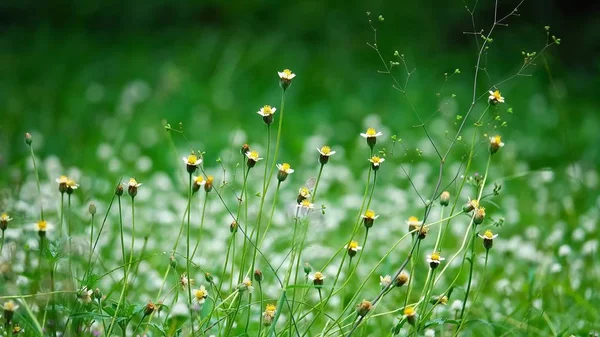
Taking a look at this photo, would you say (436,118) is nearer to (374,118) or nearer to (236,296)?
(374,118)

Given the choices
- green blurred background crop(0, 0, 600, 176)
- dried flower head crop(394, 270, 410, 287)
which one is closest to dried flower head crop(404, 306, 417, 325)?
dried flower head crop(394, 270, 410, 287)

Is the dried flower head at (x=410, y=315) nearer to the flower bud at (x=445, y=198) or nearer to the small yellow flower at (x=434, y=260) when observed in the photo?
the small yellow flower at (x=434, y=260)

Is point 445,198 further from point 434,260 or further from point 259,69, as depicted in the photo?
point 259,69

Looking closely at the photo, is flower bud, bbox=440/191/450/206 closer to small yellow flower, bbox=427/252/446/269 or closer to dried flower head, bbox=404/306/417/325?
small yellow flower, bbox=427/252/446/269

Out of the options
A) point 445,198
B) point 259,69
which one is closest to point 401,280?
point 445,198

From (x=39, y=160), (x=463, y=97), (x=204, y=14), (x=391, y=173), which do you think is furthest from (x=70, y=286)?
(x=204, y=14)
